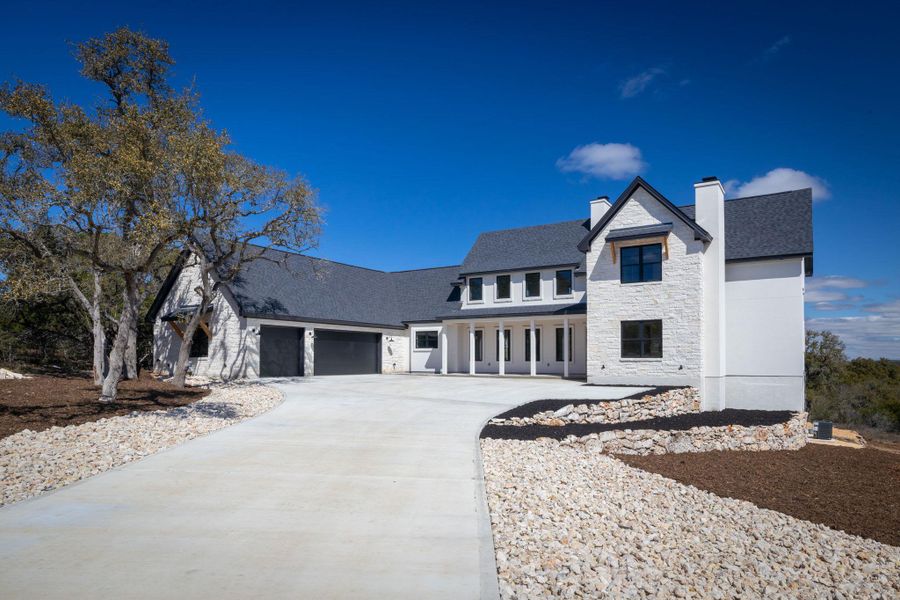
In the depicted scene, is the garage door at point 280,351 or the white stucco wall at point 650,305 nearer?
the white stucco wall at point 650,305

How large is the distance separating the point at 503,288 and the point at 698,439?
16.0m

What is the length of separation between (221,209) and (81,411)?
21.5 ft

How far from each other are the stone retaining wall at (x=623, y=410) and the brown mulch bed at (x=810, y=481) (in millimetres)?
2357

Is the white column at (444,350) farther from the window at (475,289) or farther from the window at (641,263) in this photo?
the window at (641,263)

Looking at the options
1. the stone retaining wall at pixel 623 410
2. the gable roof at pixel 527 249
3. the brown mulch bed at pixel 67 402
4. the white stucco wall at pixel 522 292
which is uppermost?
the gable roof at pixel 527 249

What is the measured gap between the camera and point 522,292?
2808 centimetres

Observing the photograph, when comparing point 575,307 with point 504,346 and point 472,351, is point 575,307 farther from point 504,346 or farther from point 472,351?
point 472,351

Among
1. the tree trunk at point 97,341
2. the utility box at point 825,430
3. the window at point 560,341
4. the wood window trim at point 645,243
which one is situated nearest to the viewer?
the utility box at point 825,430

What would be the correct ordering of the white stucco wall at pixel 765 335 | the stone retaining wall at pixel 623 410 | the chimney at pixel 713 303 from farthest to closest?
the chimney at pixel 713 303 < the white stucco wall at pixel 765 335 < the stone retaining wall at pixel 623 410

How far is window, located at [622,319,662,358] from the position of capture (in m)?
19.6

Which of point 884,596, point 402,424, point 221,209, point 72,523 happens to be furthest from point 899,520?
point 221,209

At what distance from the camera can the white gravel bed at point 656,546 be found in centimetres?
506

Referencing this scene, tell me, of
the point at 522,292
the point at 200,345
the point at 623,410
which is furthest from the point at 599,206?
the point at 200,345

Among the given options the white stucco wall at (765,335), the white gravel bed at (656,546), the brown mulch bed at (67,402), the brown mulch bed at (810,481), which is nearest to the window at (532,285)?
the white stucco wall at (765,335)
